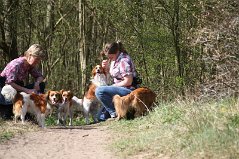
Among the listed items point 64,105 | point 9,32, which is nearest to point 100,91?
point 64,105

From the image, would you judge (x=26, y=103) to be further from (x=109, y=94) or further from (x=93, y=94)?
(x=93, y=94)

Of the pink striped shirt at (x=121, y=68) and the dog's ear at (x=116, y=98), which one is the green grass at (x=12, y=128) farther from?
the pink striped shirt at (x=121, y=68)

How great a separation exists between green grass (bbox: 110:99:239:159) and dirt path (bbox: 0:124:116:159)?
284 mm

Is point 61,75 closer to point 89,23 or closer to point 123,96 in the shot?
point 89,23

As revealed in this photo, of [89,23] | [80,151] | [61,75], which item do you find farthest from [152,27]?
[80,151]

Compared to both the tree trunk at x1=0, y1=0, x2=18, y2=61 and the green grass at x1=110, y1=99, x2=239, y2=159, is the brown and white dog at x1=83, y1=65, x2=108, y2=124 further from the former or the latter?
the tree trunk at x1=0, y1=0, x2=18, y2=61

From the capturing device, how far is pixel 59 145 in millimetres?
6953

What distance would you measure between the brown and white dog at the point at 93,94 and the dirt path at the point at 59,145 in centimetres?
217

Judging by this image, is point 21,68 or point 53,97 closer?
point 21,68

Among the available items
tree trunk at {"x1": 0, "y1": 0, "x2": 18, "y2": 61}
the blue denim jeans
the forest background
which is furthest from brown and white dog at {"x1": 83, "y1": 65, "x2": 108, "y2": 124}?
tree trunk at {"x1": 0, "y1": 0, "x2": 18, "y2": 61}

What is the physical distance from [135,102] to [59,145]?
2.47m

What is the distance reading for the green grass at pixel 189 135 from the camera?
523 centimetres

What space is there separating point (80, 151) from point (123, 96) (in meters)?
2.99

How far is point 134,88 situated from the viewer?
9664mm
